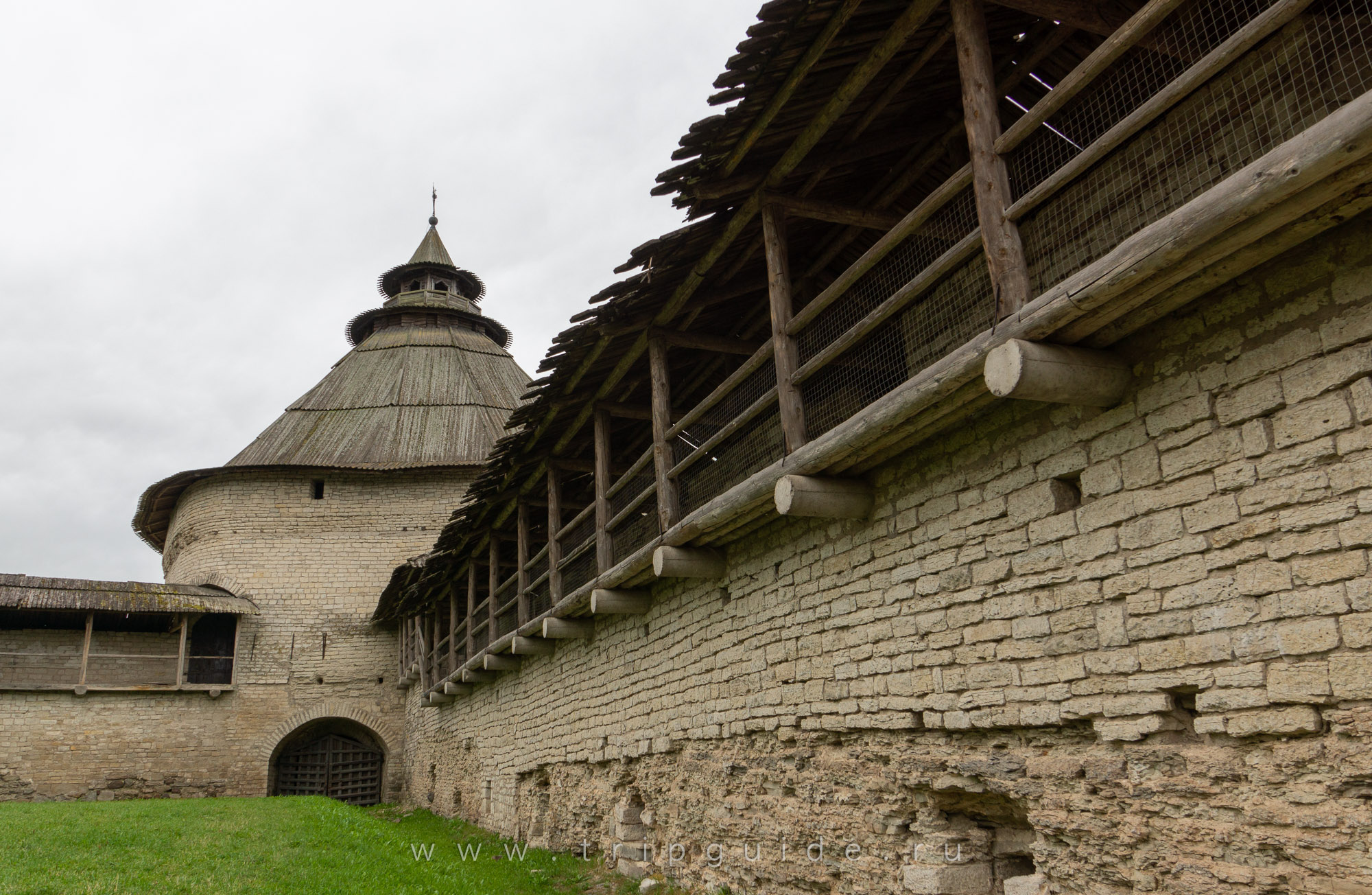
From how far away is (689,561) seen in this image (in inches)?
275

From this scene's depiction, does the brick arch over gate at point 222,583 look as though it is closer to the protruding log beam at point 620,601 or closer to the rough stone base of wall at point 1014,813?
the protruding log beam at point 620,601

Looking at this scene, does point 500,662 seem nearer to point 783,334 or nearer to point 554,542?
point 554,542

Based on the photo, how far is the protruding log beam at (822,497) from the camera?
17.3 ft

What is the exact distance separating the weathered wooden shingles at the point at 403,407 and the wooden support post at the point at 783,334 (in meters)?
18.6

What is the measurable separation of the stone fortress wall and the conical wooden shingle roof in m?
0.63

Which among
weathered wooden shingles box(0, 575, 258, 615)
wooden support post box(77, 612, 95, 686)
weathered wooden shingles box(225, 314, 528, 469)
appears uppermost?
weathered wooden shingles box(225, 314, 528, 469)

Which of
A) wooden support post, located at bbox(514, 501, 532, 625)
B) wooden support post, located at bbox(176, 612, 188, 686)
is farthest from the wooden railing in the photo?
wooden support post, located at bbox(176, 612, 188, 686)

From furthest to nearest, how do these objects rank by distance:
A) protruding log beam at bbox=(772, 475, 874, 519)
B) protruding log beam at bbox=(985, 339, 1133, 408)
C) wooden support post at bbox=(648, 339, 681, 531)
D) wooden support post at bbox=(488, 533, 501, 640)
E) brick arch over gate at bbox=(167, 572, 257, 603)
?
→ brick arch over gate at bbox=(167, 572, 257, 603) → wooden support post at bbox=(488, 533, 501, 640) → wooden support post at bbox=(648, 339, 681, 531) → protruding log beam at bbox=(772, 475, 874, 519) → protruding log beam at bbox=(985, 339, 1133, 408)

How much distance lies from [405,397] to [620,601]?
20.4m

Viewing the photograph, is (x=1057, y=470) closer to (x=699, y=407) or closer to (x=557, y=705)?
(x=699, y=407)

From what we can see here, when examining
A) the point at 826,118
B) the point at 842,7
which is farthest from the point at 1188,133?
Result: the point at 826,118

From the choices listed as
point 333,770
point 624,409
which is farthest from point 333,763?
point 624,409

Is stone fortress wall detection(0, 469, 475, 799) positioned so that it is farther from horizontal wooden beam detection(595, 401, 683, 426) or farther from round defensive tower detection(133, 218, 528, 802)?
horizontal wooden beam detection(595, 401, 683, 426)

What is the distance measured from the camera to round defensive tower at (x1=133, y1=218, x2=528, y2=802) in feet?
71.8
